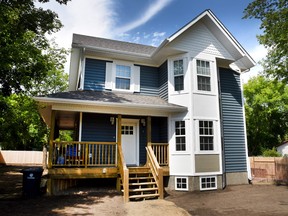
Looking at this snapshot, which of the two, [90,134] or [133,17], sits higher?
[133,17]

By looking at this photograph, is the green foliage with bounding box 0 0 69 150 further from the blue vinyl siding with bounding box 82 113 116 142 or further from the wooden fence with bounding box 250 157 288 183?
the wooden fence with bounding box 250 157 288 183

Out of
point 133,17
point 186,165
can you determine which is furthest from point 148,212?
point 133,17

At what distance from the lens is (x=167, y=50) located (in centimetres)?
1069

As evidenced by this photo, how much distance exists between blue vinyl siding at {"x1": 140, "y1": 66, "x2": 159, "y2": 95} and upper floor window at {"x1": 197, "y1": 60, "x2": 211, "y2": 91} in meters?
2.42

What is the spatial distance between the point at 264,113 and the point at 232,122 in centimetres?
2137

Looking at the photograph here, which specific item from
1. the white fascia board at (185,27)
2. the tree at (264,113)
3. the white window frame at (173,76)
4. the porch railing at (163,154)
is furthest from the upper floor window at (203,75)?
the tree at (264,113)

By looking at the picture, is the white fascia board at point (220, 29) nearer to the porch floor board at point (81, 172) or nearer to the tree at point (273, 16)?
the tree at point (273, 16)

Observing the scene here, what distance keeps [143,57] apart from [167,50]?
1386 mm

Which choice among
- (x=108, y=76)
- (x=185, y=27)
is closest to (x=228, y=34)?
(x=185, y=27)

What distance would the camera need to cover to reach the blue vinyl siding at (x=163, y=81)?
1118 centimetres

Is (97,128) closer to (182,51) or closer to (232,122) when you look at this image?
(182,51)

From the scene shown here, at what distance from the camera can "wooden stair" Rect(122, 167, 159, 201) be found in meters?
7.89

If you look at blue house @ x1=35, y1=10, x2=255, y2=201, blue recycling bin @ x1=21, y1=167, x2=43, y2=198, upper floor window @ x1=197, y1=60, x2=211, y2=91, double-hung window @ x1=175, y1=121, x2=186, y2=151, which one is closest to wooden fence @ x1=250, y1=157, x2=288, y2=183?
blue house @ x1=35, y1=10, x2=255, y2=201

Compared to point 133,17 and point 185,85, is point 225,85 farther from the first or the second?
point 133,17
